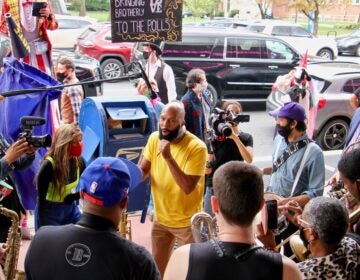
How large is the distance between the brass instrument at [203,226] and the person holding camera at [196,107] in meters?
2.97

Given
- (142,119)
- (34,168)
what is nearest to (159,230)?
(142,119)

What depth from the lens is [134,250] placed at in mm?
2383

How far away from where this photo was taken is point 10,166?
148 inches

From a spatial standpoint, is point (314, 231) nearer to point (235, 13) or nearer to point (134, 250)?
point (134, 250)

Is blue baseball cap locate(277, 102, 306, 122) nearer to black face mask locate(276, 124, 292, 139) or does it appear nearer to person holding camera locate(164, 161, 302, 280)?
black face mask locate(276, 124, 292, 139)

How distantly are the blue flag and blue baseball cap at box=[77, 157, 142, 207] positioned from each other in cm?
230

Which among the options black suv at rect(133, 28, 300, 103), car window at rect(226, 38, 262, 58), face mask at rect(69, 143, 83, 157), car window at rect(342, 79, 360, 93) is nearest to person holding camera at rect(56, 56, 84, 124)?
face mask at rect(69, 143, 83, 157)

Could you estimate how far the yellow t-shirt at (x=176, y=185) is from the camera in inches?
159

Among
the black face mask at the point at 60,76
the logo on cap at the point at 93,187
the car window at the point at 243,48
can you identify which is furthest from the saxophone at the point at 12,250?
the car window at the point at 243,48

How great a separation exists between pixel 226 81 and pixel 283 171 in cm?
864

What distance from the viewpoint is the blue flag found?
15.6 feet

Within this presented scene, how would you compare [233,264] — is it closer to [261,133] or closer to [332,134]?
[332,134]

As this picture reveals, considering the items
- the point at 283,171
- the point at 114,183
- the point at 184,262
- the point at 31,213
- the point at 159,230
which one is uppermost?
the point at 114,183

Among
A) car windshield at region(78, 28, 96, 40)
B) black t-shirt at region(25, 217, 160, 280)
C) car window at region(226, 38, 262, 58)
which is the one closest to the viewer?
black t-shirt at region(25, 217, 160, 280)
